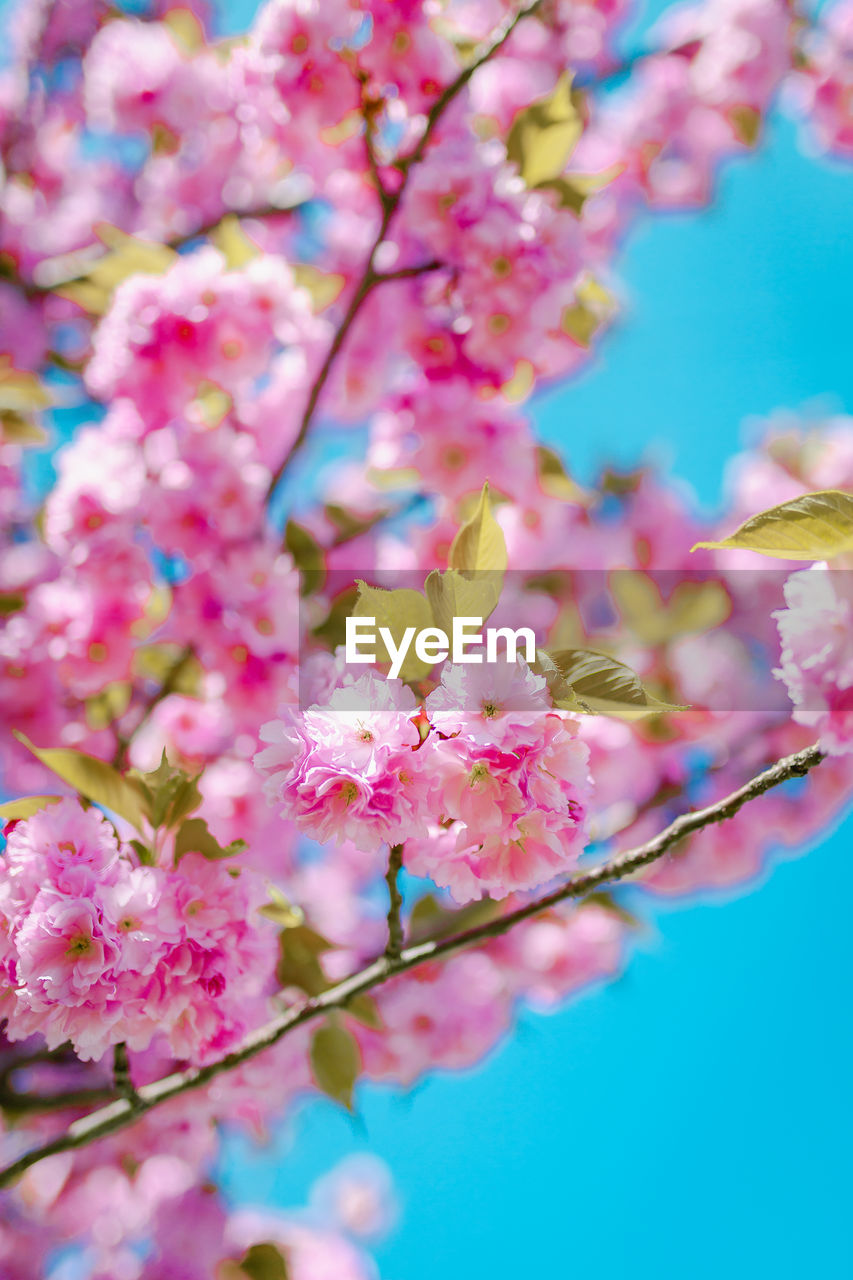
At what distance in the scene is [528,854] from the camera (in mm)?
775

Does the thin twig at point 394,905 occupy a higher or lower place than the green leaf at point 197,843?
lower

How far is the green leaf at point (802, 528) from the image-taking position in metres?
Answer: 0.74

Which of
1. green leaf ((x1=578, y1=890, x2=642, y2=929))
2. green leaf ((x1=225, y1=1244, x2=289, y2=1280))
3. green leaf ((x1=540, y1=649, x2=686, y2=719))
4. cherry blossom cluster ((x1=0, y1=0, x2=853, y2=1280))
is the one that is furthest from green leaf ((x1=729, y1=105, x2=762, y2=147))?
green leaf ((x1=225, y1=1244, x2=289, y2=1280))

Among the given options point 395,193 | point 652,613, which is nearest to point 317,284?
point 395,193

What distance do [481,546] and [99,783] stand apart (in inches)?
19.8

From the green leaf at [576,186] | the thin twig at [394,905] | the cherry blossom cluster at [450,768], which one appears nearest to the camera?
the cherry blossom cluster at [450,768]

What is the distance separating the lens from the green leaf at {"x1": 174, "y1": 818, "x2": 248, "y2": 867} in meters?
0.93

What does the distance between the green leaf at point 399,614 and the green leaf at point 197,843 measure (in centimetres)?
28

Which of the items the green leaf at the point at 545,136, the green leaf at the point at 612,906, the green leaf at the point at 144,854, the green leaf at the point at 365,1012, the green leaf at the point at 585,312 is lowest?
the green leaf at the point at 365,1012

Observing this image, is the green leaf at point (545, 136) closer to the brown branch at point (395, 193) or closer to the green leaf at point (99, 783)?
the brown branch at point (395, 193)

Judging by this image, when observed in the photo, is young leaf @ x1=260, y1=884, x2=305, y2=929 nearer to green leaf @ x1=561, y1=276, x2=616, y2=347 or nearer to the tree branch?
the tree branch

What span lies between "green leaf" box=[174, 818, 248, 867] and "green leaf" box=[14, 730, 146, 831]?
0.08 meters

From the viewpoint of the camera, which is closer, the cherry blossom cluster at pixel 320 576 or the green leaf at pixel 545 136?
the cherry blossom cluster at pixel 320 576

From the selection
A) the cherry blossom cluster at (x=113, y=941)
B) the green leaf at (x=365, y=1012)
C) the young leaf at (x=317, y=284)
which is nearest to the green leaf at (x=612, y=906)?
the green leaf at (x=365, y=1012)
